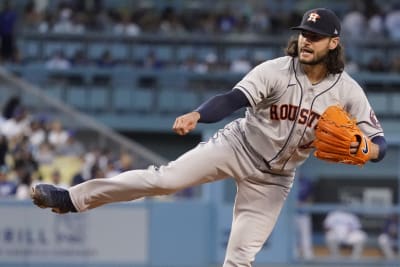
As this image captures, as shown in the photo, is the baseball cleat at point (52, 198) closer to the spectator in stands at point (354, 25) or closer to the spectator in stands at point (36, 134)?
the spectator in stands at point (36, 134)

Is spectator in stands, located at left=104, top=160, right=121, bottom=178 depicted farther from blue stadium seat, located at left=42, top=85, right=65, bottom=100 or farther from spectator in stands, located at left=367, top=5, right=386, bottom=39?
spectator in stands, located at left=367, top=5, right=386, bottom=39

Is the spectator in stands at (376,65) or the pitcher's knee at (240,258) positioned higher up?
the pitcher's knee at (240,258)

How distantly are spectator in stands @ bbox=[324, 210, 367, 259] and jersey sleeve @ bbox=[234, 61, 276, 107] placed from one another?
7.77 meters

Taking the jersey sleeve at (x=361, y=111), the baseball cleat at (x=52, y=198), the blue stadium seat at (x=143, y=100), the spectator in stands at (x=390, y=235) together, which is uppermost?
the jersey sleeve at (x=361, y=111)

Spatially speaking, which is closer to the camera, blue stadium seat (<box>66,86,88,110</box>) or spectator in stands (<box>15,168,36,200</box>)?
spectator in stands (<box>15,168,36,200</box>)

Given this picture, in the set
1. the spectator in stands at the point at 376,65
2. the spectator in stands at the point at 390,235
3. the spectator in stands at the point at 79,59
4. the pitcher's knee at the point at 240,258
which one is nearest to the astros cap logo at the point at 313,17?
the pitcher's knee at the point at 240,258

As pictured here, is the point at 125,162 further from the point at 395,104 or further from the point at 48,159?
the point at 395,104

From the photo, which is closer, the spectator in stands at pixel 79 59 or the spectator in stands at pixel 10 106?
the spectator in stands at pixel 10 106

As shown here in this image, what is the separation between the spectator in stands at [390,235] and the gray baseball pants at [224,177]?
743 cm

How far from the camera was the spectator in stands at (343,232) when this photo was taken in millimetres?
13984

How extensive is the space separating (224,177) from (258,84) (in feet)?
2.29

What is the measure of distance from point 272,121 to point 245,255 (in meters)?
0.83

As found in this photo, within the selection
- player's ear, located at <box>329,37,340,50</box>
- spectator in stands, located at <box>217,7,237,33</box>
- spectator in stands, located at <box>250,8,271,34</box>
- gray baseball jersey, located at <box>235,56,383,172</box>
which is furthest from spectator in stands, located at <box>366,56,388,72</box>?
player's ear, located at <box>329,37,340,50</box>

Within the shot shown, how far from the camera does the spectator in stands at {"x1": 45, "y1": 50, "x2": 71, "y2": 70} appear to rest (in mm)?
17978
